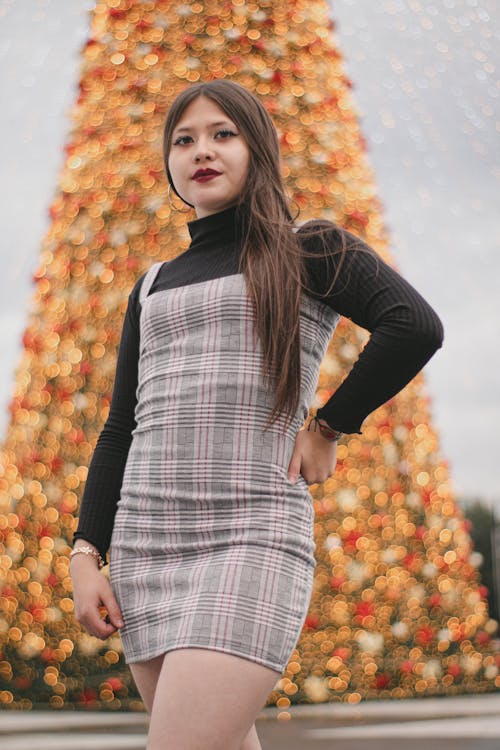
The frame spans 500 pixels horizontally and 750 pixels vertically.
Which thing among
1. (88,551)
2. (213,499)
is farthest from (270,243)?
(88,551)

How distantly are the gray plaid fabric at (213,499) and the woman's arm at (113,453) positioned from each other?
7 centimetres

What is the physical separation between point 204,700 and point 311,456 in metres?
0.40

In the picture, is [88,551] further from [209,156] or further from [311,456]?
[209,156]

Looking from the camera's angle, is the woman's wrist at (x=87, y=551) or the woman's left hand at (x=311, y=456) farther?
the woman's wrist at (x=87, y=551)

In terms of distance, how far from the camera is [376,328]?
1398mm

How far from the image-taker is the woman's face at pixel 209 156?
5.02 feet

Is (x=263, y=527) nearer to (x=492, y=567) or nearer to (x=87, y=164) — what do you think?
(x=87, y=164)

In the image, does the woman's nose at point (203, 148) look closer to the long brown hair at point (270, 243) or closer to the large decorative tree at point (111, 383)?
the long brown hair at point (270, 243)

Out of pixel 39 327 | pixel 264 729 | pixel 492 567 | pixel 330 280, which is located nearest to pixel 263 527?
pixel 330 280

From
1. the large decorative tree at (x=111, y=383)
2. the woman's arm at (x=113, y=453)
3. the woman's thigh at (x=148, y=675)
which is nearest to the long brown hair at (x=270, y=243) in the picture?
the woman's arm at (x=113, y=453)

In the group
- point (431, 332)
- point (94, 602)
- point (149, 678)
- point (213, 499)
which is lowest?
point (149, 678)

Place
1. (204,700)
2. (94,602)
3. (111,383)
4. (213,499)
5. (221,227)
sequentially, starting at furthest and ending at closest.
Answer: (111,383) < (221,227) < (94,602) < (213,499) < (204,700)

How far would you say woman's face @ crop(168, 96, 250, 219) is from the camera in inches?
60.2

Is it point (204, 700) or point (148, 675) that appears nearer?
point (204, 700)
